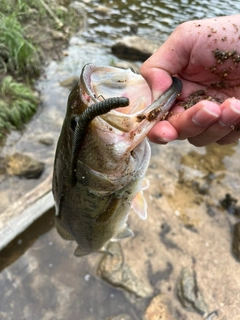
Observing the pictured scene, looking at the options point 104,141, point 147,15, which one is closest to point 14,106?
point 104,141

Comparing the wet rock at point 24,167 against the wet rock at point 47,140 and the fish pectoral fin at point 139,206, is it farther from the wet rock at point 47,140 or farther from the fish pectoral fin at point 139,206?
the fish pectoral fin at point 139,206

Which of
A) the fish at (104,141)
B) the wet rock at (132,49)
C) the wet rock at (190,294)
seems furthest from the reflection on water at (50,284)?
the wet rock at (132,49)

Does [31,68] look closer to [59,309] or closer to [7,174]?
[7,174]

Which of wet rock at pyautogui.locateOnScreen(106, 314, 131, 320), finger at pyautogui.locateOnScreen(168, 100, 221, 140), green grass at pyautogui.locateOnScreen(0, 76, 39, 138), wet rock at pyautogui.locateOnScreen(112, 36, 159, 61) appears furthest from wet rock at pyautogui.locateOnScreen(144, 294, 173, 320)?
wet rock at pyautogui.locateOnScreen(112, 36, 159, 61)

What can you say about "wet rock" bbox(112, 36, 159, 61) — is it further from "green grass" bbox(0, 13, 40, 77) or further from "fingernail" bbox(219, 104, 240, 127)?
"fingernail" bbox(219, 104, 240, 127)

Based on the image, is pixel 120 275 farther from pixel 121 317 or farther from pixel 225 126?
pixel 225 126

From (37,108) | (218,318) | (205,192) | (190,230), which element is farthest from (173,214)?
(37,108)
